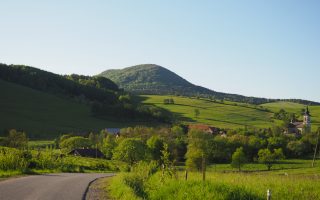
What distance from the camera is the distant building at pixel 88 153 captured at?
90875 mm

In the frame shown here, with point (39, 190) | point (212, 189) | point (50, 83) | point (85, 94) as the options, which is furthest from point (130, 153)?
point (85, 94)

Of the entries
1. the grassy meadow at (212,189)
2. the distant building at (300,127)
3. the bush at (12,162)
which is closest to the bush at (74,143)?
the bush at (12,162)

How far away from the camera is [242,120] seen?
632ft

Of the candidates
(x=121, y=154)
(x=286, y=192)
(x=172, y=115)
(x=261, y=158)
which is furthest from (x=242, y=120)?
(x=286, y=192)

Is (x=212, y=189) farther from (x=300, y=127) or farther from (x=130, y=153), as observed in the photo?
(x=300, y=127)

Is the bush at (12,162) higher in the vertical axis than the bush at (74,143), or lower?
higher

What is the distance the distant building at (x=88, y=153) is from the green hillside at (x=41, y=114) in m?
29.6

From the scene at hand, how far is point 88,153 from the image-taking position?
306 feet

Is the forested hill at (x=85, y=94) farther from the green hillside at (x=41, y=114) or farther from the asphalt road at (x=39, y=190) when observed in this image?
the asphalt road at (x=39, y=190)

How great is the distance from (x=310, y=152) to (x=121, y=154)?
69764 mm

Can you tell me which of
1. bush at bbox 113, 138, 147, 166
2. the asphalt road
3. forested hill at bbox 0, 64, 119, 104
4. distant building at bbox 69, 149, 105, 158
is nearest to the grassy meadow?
the asphalt road

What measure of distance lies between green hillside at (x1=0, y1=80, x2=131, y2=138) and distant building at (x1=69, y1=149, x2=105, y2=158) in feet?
97.2

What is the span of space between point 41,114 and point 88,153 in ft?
186

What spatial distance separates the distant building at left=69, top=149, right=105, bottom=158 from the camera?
90.9 meters
